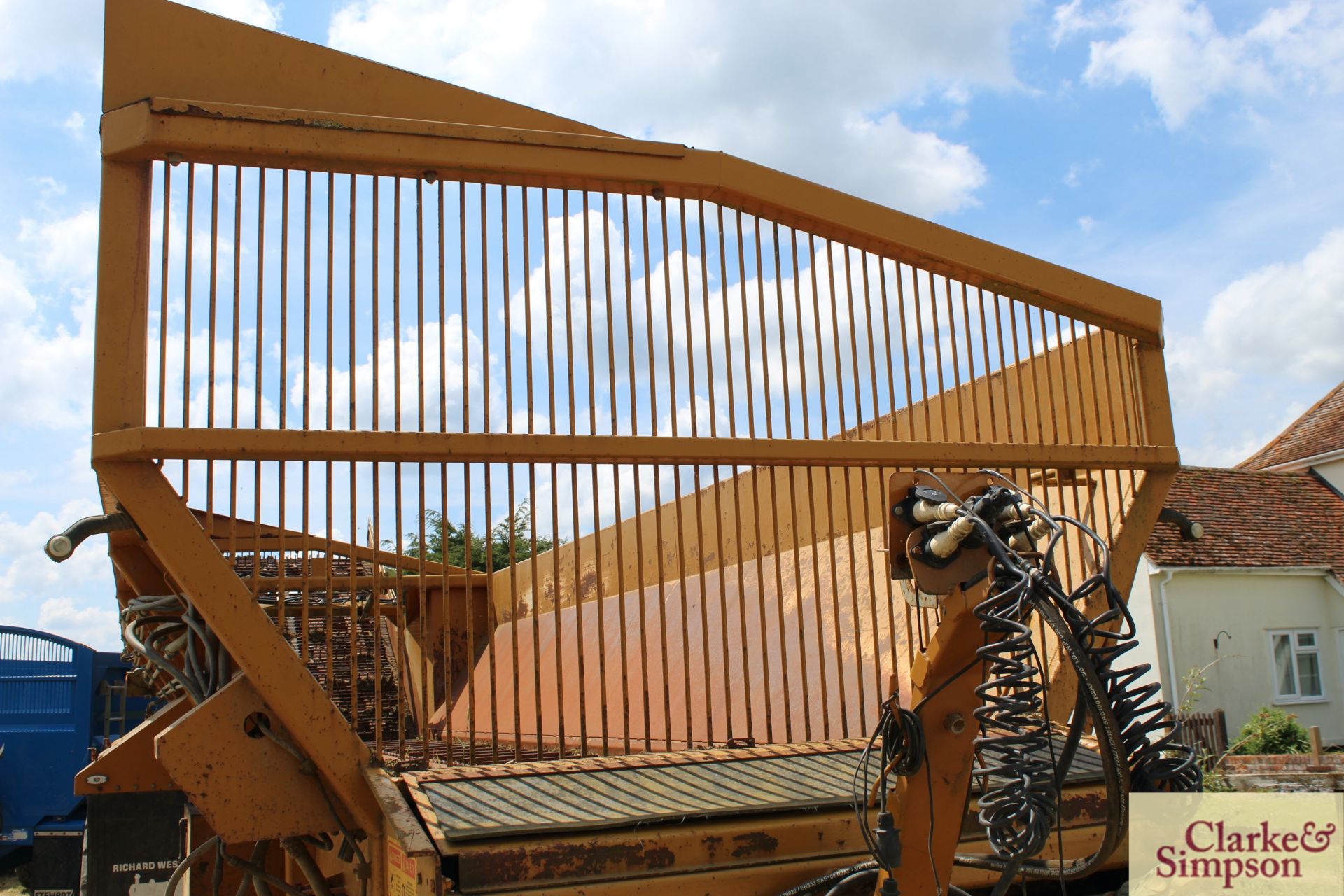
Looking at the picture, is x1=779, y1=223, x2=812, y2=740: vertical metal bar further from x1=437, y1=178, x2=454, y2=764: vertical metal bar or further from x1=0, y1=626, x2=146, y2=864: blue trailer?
x1=0, y1=626, x2=146, y2=864: blue trailer

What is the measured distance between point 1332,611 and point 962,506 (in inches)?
756

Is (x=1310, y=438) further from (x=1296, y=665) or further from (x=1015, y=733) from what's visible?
(x=1015, y=733)

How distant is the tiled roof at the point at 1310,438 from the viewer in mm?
22953

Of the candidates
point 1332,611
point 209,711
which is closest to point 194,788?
point 209,711

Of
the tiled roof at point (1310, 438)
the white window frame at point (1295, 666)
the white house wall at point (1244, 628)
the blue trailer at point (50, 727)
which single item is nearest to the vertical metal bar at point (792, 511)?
the blue trailer at point (50, 727)

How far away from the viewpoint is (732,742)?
183 inches

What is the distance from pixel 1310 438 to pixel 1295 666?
7.21 meters

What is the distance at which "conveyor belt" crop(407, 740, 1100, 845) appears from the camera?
11.6 ft

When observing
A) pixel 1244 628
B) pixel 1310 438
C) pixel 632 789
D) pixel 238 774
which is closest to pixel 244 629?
pixel 238 774

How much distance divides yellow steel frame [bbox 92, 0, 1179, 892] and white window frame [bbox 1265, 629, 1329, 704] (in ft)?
48.9

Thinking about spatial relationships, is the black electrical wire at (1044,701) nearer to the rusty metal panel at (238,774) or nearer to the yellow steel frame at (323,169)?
the yellow steel frame at (323,169)

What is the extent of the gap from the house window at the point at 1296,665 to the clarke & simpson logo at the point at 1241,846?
16984 millimetres

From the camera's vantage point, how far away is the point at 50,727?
44.2ft

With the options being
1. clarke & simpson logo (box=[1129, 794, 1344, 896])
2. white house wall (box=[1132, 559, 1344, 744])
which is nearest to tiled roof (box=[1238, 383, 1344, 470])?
white house wall (box=[1132, 559, 1344, 744])
